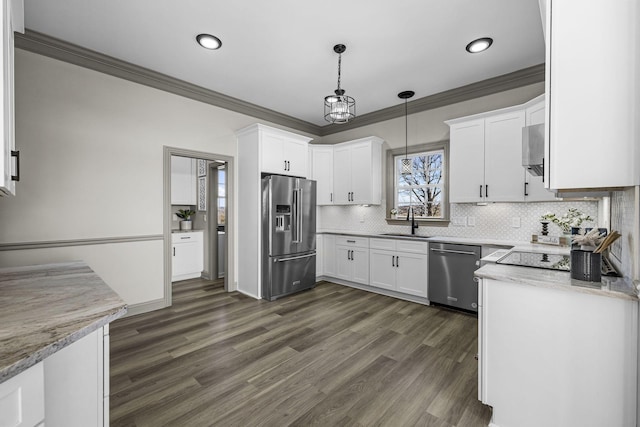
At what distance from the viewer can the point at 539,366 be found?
1.55 meters

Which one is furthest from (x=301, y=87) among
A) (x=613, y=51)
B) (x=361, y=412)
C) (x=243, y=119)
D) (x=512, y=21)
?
(x=361, y=412)

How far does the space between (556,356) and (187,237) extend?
5319 mm

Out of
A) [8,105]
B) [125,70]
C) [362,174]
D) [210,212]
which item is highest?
[125,70]

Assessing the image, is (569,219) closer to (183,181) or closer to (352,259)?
(352,259)

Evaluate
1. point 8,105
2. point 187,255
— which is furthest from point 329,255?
point 8,105

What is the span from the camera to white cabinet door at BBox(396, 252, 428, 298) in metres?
3.85

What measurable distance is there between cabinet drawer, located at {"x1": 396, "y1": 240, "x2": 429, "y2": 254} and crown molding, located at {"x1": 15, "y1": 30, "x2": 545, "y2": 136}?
82.8 inches

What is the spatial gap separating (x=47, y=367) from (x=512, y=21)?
3947 millimetres

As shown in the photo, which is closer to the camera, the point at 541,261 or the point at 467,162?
the point at 541,261

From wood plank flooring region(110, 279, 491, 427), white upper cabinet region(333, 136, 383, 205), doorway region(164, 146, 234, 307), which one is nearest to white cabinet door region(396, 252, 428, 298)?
wood plank flooring region(110, 279, 491, 427)

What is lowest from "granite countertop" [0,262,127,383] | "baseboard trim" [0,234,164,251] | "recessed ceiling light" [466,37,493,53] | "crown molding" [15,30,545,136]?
"granite countertop" [0,262,127,383]

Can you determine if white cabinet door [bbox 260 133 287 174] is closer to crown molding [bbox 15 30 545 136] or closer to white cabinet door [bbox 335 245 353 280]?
crown molding [bbox 15 30 545 136]

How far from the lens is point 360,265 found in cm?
462

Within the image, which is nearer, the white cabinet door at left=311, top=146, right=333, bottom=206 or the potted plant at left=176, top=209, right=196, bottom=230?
the white cabinet door at left=311, top=146, right=333, bottom=206
